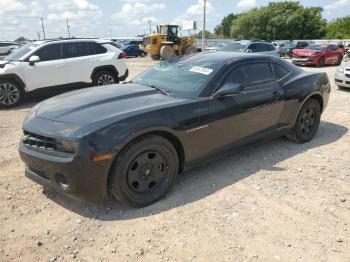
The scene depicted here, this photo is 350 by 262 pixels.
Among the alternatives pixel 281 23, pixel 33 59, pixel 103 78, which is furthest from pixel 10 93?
pixel 281 23

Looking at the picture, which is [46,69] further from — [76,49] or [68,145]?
[68,145]

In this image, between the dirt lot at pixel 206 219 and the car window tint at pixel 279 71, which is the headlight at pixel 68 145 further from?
the car window tint at pixel 279 71

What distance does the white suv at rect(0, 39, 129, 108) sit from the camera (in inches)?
351

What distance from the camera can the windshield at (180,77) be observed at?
4262 mm

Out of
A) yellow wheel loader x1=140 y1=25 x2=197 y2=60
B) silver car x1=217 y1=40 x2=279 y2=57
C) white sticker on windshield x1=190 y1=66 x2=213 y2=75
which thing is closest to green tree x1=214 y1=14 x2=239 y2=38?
yellow wheel loader x1=140 y1=25 x2=197 y2=60

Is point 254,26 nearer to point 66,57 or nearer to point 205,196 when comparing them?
point 66,57

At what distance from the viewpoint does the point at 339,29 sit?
71.1 meters

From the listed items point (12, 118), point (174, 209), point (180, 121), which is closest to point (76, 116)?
point (180, 121)

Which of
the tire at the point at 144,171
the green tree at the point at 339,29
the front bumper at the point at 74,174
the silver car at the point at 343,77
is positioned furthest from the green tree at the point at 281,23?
the front bumper at the point at 74,174

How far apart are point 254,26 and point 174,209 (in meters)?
→ 83.6

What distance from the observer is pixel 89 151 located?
10.5 ft

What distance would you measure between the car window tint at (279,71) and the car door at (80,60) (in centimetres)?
607

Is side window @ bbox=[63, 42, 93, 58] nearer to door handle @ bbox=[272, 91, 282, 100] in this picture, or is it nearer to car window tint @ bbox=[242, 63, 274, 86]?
car window tint @ bbox=[242, 63, 274, 86]

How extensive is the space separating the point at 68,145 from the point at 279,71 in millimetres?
3426
